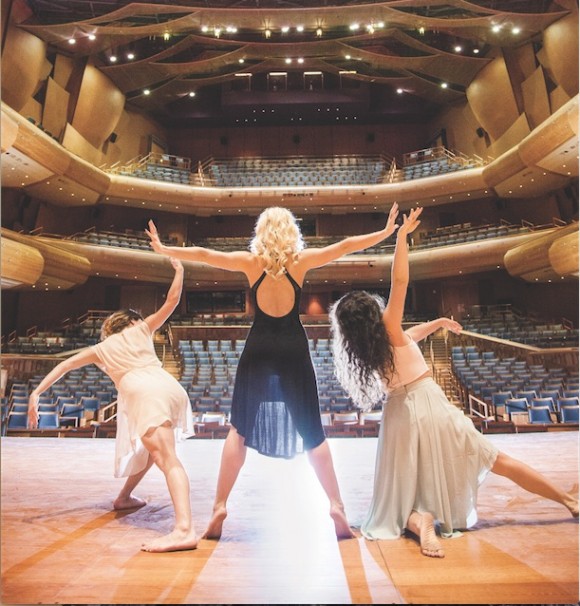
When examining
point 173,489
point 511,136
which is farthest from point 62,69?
point 173,489

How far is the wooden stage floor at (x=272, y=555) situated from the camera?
1.48 metres

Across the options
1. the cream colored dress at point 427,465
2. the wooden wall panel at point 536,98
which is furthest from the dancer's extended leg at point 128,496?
the wooden wall panel at point 536,98

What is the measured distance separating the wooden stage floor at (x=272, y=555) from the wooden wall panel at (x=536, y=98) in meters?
16.8

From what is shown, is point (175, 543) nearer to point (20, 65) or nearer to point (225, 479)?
point (225, 479)

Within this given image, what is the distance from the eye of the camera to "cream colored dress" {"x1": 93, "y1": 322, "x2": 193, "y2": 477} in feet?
7.30

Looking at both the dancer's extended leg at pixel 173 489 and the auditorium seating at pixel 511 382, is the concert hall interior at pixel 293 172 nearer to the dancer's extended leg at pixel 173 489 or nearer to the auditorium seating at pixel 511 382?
the auditorium seating at pixel 511 382

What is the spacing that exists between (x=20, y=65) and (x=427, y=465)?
17.3 m

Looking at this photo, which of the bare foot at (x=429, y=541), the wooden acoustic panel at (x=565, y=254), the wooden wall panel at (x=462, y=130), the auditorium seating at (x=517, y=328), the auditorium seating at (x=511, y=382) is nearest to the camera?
the bare foot at (x=429, y=541)

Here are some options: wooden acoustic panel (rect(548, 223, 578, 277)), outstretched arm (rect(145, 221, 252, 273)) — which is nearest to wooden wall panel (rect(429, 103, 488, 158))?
wooden acoustic panel (rect(548, 223, 578, 277))

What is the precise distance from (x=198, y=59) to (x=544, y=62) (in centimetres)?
1251

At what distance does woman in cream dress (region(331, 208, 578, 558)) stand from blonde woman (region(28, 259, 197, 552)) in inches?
33.5

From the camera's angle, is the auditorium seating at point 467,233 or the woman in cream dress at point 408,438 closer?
the woman in cream dress at point 408,438

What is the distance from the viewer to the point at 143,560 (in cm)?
175

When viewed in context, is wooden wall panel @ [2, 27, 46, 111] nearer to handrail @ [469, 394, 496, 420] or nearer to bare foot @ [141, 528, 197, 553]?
handrail @ [469, 394, 496, 420]
